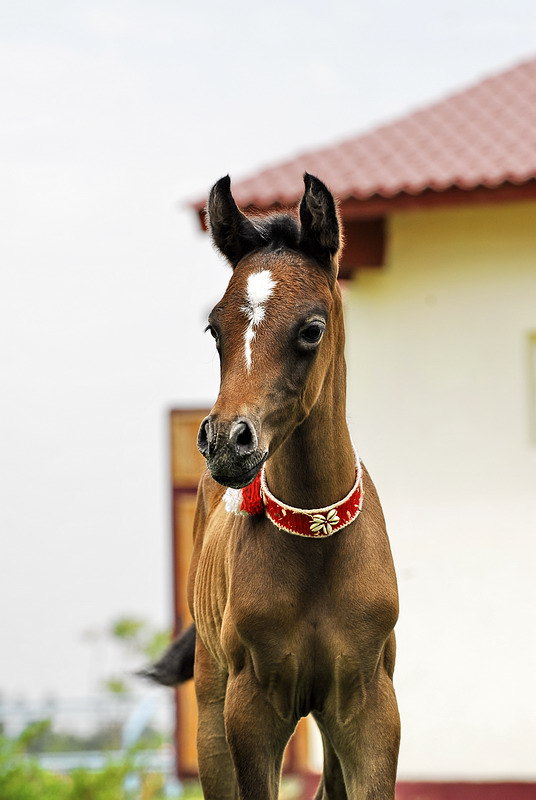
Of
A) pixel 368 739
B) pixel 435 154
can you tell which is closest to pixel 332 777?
pixel 368 739

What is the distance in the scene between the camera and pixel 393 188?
9.65 metres

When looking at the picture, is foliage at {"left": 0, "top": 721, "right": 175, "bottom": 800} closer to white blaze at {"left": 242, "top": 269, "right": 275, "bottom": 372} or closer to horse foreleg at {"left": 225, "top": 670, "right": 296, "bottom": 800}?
horse foreleg at {"left": 225, "top": 670, "right": 296, "bottom": 800}

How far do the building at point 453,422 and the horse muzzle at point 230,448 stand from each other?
618 centimetres

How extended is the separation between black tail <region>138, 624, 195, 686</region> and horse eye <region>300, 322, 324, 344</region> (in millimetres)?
2436

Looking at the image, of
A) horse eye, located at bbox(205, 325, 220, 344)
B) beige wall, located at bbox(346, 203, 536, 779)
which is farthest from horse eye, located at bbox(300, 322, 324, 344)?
beige wall, located at bbox(346, 203, 536, 779)

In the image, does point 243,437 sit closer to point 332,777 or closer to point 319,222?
point 319,222

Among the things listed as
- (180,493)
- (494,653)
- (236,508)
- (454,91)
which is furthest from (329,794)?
(454,91)

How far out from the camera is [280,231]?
4.11 meters

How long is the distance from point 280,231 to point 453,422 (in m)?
6.03

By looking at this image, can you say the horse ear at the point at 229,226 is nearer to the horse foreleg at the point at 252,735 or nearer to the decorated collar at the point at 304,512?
the decorated collar at the point at 304,512

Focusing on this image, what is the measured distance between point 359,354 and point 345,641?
20.2 feet

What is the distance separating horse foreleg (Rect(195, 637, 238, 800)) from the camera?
5125 millimetres

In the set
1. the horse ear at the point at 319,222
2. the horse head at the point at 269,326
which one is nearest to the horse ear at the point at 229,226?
the horse head at the point at 269,326

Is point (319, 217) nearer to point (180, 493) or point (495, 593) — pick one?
point (495, 593)
